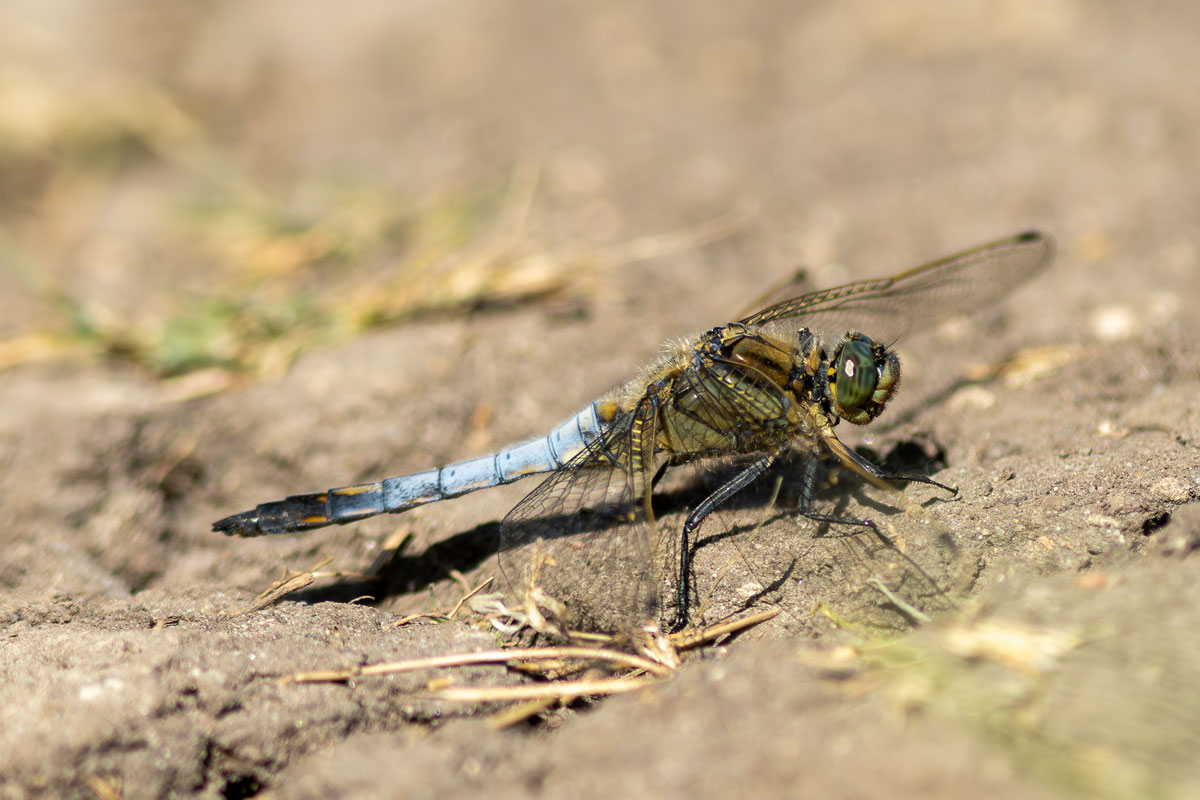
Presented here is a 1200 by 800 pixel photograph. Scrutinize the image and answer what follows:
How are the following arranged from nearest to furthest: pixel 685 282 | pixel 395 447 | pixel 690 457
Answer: pixel 690 457 < pixel 395 447 < pixel 685 282

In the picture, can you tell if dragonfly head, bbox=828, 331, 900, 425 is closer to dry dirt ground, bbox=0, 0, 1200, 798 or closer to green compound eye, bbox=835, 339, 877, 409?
green compound eye, bbox=835, 339, 877, 409

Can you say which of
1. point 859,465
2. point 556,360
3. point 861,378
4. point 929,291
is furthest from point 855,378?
point 556,360

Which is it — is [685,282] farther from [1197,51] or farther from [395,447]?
[1197,51]

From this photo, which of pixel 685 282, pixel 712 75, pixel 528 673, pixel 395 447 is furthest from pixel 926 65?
pixel 528 673

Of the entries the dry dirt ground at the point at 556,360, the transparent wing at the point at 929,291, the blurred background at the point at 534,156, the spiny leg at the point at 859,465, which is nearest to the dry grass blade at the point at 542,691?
the dry dirt ground at the point at 556,360

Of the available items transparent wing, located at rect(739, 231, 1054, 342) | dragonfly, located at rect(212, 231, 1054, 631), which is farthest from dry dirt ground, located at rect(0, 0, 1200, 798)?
transparent wing, located at rect(739, 231, 1054, 342)

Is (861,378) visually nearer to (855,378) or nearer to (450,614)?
(855,378)
